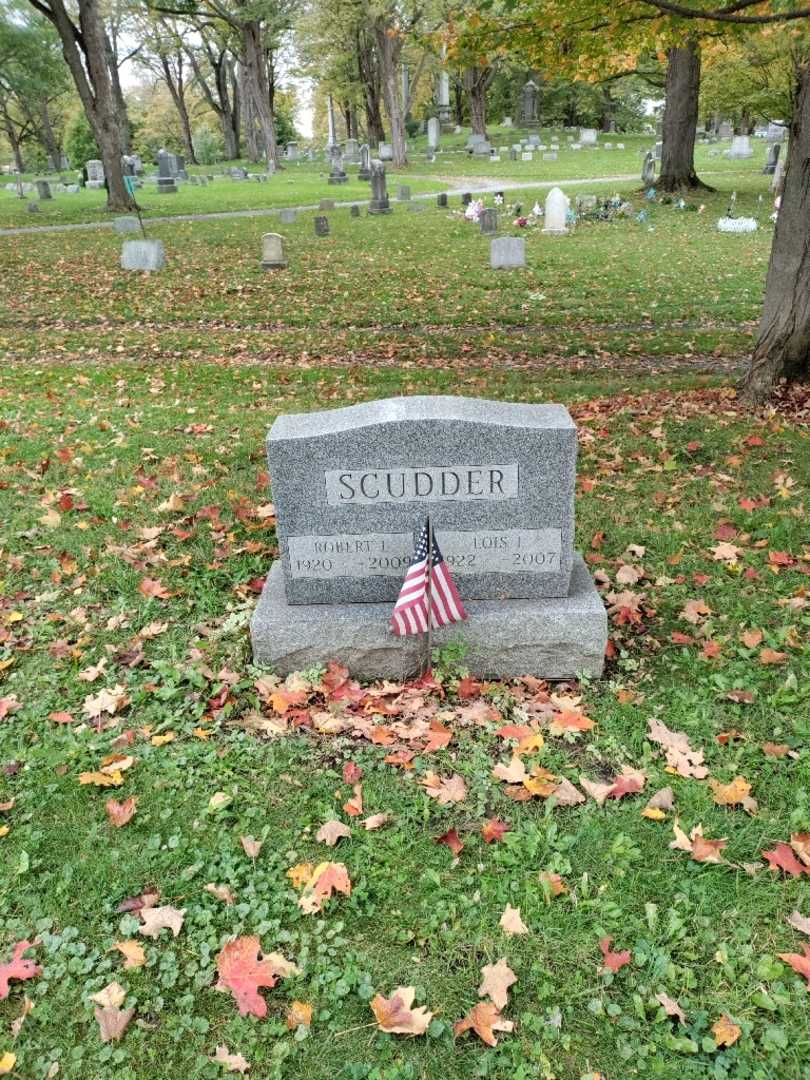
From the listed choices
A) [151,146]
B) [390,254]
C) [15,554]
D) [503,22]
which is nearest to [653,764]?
[15,554]

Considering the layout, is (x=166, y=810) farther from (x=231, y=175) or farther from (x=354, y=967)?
(x=231, y=175)

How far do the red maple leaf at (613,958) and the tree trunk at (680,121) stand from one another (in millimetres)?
27428

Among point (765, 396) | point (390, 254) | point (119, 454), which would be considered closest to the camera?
point (119, 454)

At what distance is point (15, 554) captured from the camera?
213 inches

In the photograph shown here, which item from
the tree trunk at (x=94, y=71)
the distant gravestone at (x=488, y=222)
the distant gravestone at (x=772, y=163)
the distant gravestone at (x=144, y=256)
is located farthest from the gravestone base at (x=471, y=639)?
the distant gravestone at (x=772, y=163)

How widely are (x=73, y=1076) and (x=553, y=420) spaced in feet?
10.6

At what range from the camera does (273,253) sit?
650 inches

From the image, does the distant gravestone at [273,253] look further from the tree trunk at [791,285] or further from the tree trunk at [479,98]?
the tree trunk at [479,98]

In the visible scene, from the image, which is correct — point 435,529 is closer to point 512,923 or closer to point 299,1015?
point 512,923

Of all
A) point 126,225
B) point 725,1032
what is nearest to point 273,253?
point 126,225

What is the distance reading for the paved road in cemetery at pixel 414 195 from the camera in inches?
965

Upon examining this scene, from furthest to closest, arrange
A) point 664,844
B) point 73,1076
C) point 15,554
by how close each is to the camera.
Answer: point 15,554 < point 664,844 < point 73,1076

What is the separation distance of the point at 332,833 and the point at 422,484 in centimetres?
172

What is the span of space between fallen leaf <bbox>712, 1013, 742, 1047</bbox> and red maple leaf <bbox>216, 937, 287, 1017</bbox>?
1410 mm
